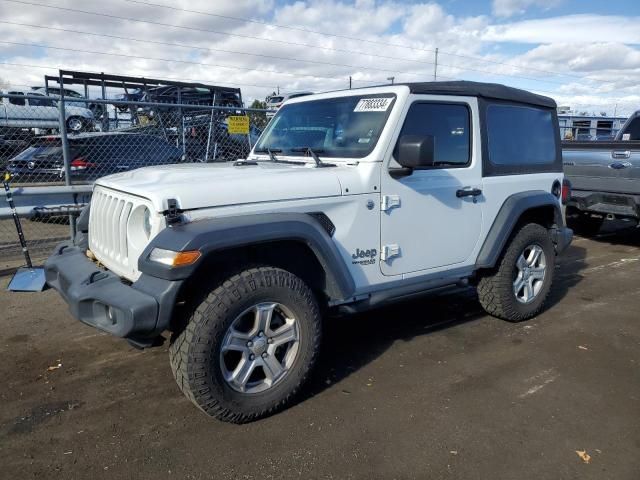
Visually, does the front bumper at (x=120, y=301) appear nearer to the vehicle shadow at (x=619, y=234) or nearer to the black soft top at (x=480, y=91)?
the black soft top at (x=480, y=91)

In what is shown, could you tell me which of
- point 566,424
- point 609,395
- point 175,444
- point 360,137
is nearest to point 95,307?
point 175,444

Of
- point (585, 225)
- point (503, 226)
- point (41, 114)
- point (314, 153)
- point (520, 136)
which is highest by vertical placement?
point (41, 114)

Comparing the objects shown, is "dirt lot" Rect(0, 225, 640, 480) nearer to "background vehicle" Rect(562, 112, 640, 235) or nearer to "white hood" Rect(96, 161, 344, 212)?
"white hood" Rect(96, 161, 344, 212)

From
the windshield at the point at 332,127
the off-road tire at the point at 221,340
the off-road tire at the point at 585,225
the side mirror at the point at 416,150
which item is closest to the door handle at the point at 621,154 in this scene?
the off-road tire at the point at 585,225

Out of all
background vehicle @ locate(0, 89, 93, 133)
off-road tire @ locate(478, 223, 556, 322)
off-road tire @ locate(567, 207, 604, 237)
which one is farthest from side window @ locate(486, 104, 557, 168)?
background vehicle @ locate(0, 89, 93, 133)

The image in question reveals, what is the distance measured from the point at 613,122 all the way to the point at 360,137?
18.3 metres

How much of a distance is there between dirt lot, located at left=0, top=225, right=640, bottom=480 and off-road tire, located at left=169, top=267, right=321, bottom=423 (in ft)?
0.49

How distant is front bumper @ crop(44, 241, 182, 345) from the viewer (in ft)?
8.54

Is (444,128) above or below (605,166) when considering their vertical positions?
above

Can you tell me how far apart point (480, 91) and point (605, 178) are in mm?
4143

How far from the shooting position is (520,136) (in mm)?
4527

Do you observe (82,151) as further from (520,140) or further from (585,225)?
(585,225)

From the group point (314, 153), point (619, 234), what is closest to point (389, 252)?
point (314, 153)

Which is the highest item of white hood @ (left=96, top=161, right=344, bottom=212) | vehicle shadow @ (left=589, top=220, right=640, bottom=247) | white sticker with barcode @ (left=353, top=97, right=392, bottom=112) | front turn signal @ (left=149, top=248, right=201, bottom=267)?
white sticker with barcode @ (left=353, top=97, right=392, bottom=112)
